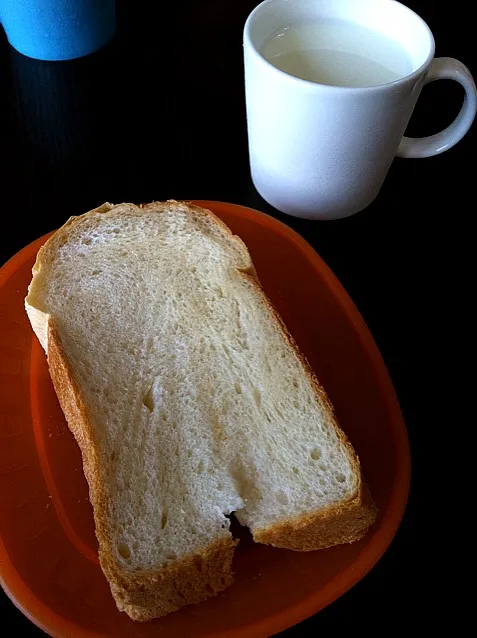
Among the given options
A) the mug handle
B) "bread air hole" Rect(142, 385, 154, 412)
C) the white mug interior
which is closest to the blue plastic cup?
the white mug interior

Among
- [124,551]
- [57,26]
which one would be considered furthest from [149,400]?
[57,26]

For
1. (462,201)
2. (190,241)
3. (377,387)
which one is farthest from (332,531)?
(462,201)

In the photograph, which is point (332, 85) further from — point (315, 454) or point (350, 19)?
point (315, 454)

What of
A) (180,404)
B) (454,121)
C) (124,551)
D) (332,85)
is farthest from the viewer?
(454,121)

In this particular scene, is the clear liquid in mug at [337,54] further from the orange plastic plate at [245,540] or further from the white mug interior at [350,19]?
the orange plastic plate at [245,540]

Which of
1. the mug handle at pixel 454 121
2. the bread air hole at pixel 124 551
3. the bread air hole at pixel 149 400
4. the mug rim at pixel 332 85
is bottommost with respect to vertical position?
the bread air hole at pixel 124 551

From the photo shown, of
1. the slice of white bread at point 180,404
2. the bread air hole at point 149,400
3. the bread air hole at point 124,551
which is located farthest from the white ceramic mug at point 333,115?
the bread air hole at point 124,551
